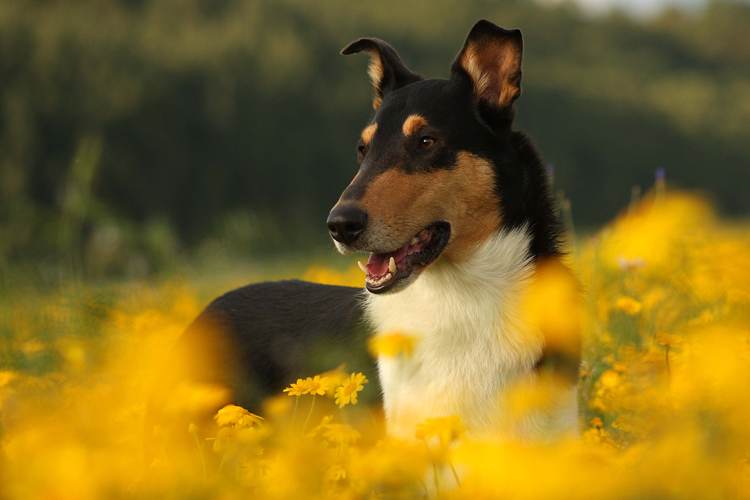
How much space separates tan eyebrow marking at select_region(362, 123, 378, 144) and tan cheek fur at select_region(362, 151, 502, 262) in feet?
1.28

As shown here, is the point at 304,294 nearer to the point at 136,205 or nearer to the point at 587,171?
the point at 136,205

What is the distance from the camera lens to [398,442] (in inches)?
81.3

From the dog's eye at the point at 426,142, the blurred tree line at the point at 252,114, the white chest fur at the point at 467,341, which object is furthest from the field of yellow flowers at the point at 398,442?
the blurred tree line at the point at 252,114

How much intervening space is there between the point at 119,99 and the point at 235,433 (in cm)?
2203

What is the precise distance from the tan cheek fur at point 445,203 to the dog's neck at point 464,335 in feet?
0.29

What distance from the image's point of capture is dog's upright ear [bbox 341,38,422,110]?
12.0ft

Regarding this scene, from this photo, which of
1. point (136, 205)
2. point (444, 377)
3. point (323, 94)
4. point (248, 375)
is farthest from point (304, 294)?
point (323, 94)

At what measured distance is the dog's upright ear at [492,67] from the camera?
3.24 m

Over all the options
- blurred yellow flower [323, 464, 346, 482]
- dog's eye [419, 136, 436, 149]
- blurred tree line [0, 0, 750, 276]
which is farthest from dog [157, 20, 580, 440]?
blurred tree line [0, 0, 750, 276]

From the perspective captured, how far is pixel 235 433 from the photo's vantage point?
2195mm

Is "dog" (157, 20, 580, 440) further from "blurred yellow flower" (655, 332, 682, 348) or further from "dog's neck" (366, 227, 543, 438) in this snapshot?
"blurred yellow flower" (655, 332, 682, 348)

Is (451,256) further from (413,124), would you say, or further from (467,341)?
(413,124)

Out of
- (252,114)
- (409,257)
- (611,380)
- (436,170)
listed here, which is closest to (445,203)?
(436,170)

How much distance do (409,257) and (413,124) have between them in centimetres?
63
